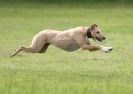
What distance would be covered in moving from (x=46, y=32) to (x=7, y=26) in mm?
13280

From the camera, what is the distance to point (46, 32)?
1442 cm

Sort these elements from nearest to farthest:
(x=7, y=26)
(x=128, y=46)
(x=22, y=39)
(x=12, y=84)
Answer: (x=12, y=84) < (x=128, y=46) < (x=22, y=39) < (x=7, y=26)

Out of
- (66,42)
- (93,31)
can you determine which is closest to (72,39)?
(66,42)

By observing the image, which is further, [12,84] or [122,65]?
[122,65]

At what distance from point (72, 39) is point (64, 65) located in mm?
957

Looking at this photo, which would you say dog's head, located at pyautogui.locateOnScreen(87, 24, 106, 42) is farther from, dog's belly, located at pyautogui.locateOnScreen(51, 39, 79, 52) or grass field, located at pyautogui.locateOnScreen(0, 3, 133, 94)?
grass field, located at pyautogui.locateOnScreen(0, 3, 133, 94)

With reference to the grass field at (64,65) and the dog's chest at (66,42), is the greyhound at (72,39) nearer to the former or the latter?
the dog's chest at (66,42)

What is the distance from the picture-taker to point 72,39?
549 inches

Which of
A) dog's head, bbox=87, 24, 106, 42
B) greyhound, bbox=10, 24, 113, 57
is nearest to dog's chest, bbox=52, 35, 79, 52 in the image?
greyhound, bbox=10, 24, 113, 57

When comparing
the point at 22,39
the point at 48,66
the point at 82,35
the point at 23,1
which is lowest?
the point at 23,1

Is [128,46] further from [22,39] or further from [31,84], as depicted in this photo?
[31,84]

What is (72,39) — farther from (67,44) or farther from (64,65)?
(64,65)

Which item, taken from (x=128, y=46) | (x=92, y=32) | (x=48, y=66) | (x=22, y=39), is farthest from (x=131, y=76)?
(x=22, y=39)

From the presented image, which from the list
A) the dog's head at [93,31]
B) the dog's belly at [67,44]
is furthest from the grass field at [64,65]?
the dog's head at [93,31]
